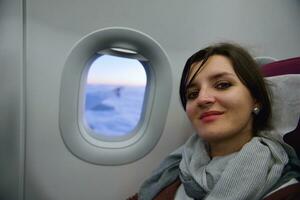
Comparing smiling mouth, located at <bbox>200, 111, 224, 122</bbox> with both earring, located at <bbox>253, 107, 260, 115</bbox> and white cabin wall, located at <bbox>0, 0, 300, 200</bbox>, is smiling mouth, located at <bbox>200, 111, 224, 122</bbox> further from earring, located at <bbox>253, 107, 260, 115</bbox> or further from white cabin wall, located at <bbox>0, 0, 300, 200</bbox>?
white cabin wall, located at <bbox>0, 0, 300, 200</bbox>

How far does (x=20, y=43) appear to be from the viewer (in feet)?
4.50

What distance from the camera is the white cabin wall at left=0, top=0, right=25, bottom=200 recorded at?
1.36 m

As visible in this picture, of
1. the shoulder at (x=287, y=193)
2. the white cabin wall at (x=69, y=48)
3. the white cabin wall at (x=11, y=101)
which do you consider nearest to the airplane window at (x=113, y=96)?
the white cabin wall at (x=69, y=48)

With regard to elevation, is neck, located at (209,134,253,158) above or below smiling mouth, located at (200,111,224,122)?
below

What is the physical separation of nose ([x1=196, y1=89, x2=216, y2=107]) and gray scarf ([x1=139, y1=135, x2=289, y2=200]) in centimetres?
18

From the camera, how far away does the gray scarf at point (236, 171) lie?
0.92m

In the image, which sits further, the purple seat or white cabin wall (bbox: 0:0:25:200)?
white cabin wall (bbox: 0:0:25:200)

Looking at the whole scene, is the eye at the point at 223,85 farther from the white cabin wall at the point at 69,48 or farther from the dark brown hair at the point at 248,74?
the white cabin wall at the point at 69,48

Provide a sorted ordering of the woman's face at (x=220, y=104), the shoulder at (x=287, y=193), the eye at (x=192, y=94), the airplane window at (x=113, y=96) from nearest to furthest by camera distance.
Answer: the shoulder at (x=287, y=193) → the woman's face at (x=220, y=104) → the eye at (x=192, y=94) → the airplane window at (x=113, y=96)

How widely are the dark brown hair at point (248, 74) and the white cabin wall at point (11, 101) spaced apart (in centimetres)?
76

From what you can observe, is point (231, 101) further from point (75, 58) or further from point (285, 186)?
point (75, 58)

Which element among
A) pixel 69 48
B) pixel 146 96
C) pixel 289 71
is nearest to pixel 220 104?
pixel 289 71

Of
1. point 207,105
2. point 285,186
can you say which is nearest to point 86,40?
point 207,105

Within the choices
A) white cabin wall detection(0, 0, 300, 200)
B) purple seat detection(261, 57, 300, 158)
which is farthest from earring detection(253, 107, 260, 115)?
white cabin wall detection(0, 0, 300, 200)
